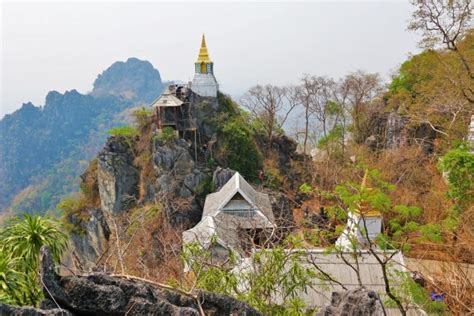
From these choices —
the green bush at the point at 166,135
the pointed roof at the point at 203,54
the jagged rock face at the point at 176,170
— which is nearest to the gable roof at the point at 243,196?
the jagged rock face at the point at 176,170

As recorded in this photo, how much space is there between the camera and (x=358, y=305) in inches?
153

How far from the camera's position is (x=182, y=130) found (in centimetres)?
2236

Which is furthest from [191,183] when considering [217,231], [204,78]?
[217,231]

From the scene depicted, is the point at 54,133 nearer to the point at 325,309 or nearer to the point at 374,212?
the point at 374,212

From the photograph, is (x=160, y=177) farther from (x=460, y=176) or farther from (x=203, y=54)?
(x=460, y=176)

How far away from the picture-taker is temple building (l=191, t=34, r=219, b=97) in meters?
23.4

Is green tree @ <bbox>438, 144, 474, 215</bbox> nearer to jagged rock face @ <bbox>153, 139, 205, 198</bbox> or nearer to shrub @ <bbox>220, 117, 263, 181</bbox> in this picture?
shrub @ <bbox>220, 117, 263, 181</bbox>

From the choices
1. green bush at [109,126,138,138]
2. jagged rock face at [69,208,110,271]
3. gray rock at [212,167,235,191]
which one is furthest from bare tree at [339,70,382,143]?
jagged rock face at [69,208,110,271]

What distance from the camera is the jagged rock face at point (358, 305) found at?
3.83m

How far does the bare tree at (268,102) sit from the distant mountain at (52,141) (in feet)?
162

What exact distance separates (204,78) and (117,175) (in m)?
7.39

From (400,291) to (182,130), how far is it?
52.9 feet

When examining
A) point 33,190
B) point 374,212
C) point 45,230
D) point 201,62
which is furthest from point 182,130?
point 33,190

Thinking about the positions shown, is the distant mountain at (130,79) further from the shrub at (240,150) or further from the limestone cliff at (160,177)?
the shrub at (240,150)
